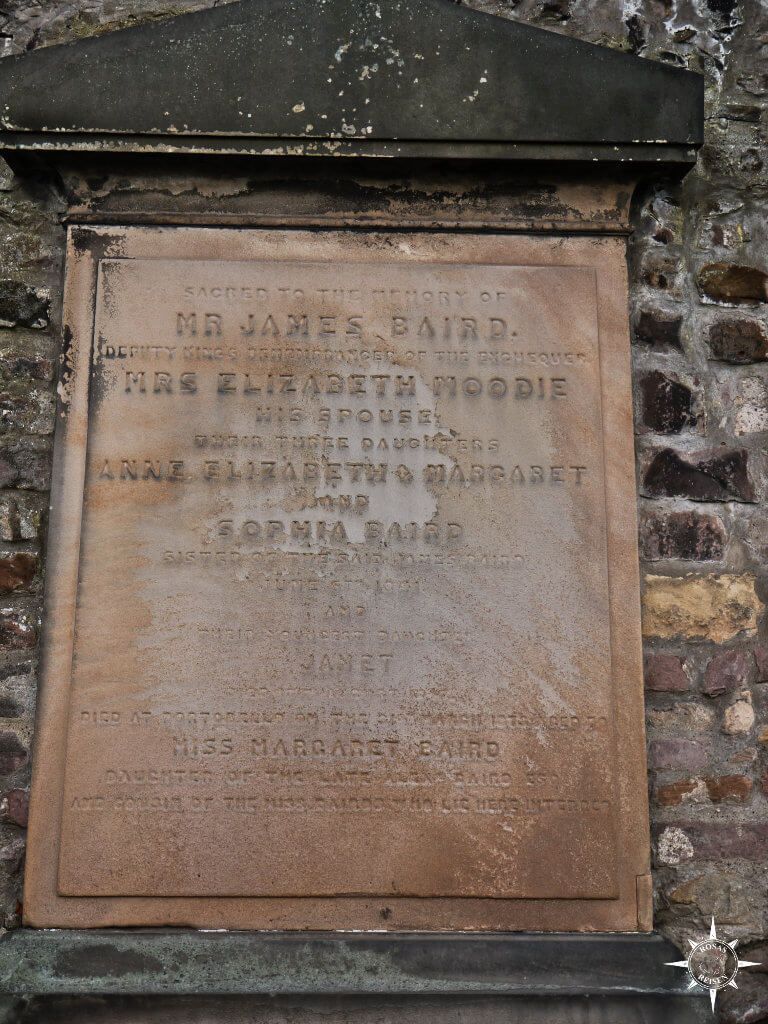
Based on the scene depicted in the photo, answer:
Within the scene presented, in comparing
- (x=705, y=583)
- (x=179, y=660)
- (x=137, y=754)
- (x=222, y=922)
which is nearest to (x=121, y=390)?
(x=179, y=660)

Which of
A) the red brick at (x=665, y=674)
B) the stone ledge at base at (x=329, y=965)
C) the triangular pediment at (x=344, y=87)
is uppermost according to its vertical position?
the triangular pediment at (x=344, y=87)

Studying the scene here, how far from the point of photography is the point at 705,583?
98.2 inches

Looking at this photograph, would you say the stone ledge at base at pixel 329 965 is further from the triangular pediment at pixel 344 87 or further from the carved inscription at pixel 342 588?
the triangular pediment at pixel 344 87

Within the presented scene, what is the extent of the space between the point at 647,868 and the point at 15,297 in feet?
7.48

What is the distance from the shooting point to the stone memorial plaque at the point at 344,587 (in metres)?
2.27

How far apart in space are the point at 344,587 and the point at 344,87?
1.37 metres

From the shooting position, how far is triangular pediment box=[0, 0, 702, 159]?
98.2 inches

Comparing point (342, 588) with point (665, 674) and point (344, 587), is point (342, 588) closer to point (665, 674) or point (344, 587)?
point (344, 587)

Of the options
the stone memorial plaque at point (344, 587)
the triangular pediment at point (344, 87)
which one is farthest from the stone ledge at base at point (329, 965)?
the triangular pediment at point (344, 87)

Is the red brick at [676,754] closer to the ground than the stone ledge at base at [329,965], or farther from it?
farther from it

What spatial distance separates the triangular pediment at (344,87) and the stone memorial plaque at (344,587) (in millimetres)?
277

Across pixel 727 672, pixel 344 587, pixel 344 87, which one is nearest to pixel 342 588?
pixel 344 587

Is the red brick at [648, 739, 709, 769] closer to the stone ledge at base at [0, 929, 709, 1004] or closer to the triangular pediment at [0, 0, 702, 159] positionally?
the stone ledge at base at [0, 929, 709, 1004]

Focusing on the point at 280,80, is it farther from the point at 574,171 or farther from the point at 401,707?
the point at 401,707
